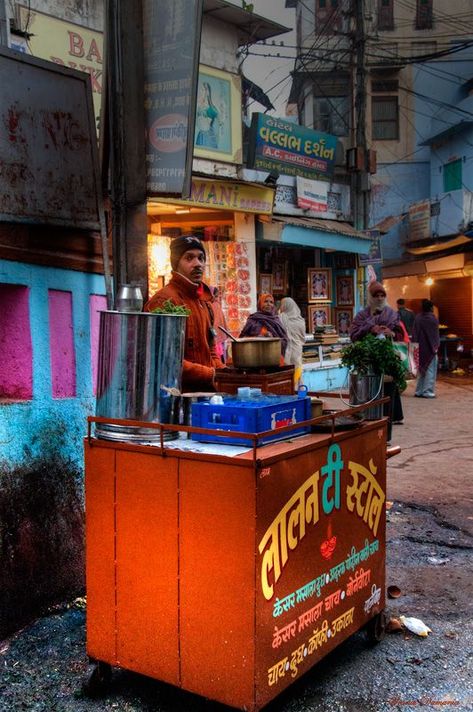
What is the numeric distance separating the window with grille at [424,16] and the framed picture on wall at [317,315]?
15474mm

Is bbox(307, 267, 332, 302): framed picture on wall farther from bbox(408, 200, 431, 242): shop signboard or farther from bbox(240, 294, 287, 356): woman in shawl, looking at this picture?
bbox(408, 200, 431, 242): shop signboard

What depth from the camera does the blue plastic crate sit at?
269 cm

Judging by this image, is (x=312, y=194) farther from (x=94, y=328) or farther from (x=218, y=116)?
(x=94, y=328)

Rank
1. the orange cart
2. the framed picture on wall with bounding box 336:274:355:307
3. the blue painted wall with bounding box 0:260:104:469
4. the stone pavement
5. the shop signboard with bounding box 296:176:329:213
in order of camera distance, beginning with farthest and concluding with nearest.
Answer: the framed picture on wall with bounding box 336:274:355:307 → the shop signboard with bounding box 296:176:329:213 → the stone pavement → the blue painted wall with bounding box 0:260:104:469 → the orange cart

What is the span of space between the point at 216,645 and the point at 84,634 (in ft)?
4.12

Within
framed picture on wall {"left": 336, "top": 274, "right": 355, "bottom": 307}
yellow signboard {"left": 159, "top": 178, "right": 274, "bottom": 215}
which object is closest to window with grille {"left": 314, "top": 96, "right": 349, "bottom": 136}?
framed picture on wall {"left": 336, "top": 274, "right": 355, "bottom": 307}

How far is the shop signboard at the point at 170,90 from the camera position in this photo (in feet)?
12.6

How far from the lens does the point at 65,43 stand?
938 centimetres

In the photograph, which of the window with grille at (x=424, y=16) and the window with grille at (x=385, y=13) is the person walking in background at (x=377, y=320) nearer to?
the window with grille at (x=385, y=13)

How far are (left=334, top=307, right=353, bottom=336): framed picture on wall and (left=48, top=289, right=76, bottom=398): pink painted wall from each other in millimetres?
13643

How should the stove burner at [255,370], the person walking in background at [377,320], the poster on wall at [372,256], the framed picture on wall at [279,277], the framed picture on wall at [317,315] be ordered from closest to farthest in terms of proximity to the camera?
the stove burner at [255,370]
the person walking in background at [377,320]
the framed picture on wall at [279,277]
the framed picture on wall at [317,315]
the poster on wall at [372,256]

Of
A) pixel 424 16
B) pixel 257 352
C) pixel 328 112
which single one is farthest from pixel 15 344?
pixel 424 16

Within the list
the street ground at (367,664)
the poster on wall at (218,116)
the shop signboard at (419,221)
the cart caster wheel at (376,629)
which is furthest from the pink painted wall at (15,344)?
the shop signboard at (419,221)

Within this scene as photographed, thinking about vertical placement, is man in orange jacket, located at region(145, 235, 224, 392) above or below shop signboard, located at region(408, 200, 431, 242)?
Answer: below
